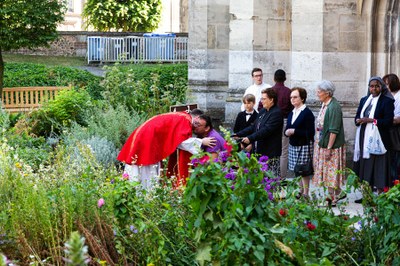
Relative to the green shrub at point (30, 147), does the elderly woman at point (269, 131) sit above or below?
above

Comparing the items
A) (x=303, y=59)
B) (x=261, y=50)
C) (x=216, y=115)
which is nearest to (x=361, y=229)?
(x=303, y=59)

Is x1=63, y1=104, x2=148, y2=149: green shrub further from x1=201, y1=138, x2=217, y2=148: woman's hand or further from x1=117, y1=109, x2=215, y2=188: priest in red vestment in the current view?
x1=201, y1=138, x2=217, y2=148: woman's hand

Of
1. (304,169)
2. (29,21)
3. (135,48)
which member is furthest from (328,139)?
(135,48)

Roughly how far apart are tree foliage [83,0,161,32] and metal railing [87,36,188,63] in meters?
5.92

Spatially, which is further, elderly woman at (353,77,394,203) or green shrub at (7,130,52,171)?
green shrub at (7,130,52,171)

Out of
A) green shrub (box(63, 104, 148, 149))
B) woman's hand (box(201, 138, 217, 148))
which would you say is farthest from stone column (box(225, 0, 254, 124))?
woman's hand (box(201, 138, 217, 148))

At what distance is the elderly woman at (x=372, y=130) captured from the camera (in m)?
12.1

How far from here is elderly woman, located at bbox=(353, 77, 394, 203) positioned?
12086 mm

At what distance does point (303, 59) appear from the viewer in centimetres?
1482

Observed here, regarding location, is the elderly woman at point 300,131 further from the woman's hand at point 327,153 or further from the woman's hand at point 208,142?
the woman's hand at point 208,142

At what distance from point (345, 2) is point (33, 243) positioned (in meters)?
8.14

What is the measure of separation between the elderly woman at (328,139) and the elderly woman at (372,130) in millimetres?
282

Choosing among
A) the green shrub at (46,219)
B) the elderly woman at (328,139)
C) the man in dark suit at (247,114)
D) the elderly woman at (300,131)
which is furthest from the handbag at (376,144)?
the green shrub at (46,219)

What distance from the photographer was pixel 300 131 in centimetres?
1234
